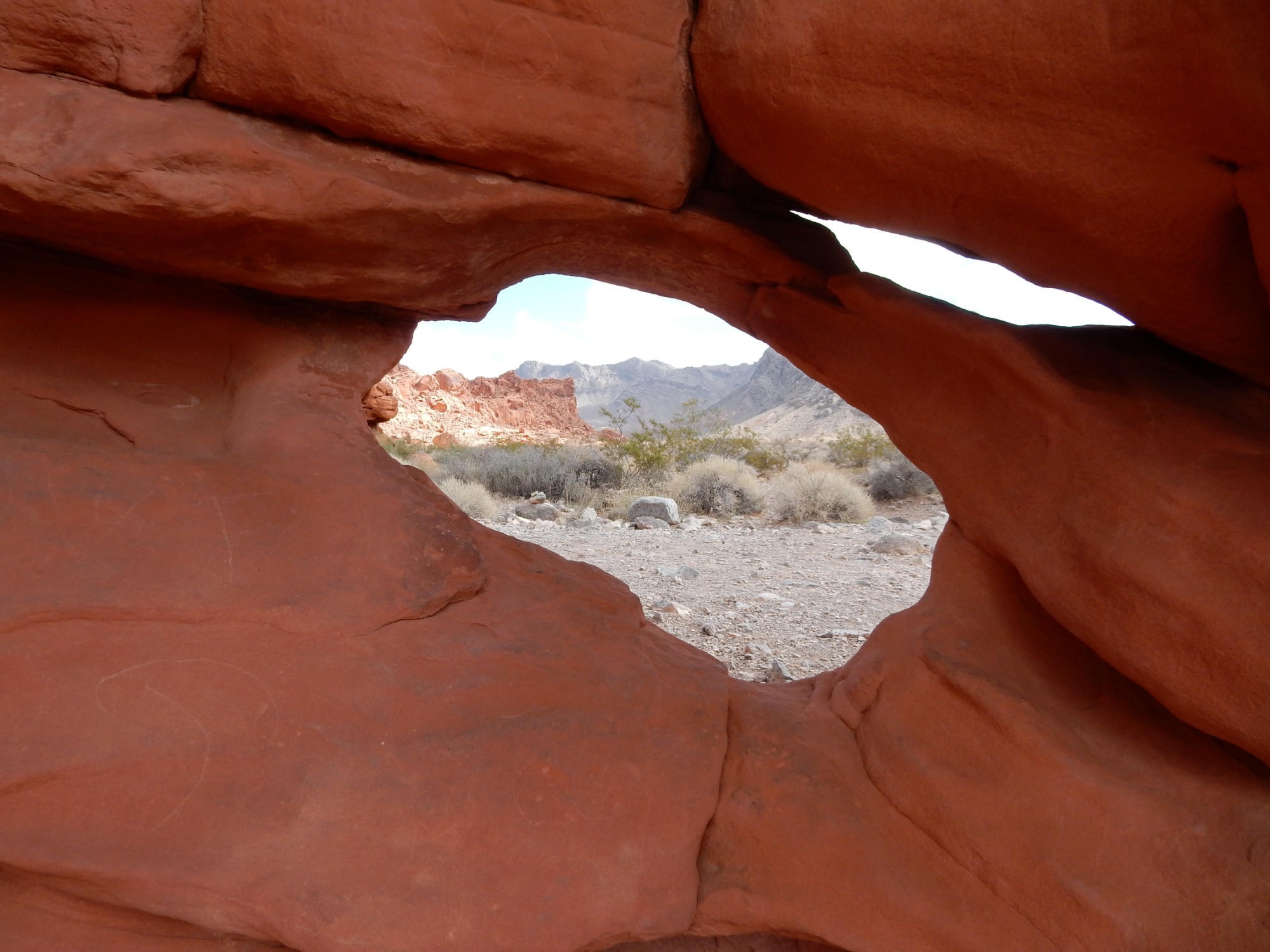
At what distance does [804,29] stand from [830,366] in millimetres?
1158

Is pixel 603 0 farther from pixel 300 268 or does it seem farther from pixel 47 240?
pixel 47 240

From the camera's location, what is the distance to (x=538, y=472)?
12633 mm

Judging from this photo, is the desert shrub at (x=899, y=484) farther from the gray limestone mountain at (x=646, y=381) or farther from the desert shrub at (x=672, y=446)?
the gray limestone mountain at (x=646, y=381)

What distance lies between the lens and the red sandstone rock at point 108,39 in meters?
1.83

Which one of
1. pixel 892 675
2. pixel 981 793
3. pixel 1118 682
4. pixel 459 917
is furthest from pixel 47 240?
pixel 1118 682

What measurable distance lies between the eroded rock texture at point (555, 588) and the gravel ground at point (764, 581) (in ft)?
6.96

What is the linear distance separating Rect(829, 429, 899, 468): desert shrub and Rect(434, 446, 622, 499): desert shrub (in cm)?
532

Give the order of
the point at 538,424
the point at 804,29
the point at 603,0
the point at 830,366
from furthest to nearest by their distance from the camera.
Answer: the point at 538,424
the point at 830,366
the point at 603,0
the point at 804,29

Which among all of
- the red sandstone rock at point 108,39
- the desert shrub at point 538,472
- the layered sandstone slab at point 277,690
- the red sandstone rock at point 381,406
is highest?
the red sandstone rock at point 108,39

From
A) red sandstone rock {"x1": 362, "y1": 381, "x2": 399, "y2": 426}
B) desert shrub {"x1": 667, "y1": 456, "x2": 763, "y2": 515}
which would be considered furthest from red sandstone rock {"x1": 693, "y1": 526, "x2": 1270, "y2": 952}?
desert shrub {"x1": 667, "y1": 456, "x2": 763, "y2": 515}

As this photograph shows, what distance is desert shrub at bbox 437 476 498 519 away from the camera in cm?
992

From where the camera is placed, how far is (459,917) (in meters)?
1.80

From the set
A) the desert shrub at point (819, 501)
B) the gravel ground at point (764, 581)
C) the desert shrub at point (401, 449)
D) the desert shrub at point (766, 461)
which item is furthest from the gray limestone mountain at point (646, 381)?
the gravel ground at point (764, 581)

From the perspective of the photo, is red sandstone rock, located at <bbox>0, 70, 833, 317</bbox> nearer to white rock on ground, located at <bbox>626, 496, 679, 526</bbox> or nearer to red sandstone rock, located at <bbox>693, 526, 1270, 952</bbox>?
red sandstone rock, located at <bbox>693, 526, 1270, 952</bbox>
